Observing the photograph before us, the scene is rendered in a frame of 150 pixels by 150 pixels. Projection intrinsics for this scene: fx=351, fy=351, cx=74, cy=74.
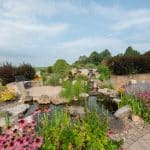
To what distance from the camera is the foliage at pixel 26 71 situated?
1847cm

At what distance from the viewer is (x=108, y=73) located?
1845cm

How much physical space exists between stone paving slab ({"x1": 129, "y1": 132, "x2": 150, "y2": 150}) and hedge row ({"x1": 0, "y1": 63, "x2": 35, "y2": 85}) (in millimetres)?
11797

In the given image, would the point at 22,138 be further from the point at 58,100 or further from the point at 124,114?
the point at 58,100

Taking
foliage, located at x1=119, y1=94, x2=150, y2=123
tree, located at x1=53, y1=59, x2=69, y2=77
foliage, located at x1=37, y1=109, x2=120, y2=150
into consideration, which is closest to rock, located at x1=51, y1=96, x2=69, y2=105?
foliage, located at x1=119, y1=94, x2=150, y2=123

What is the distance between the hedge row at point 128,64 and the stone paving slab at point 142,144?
38.0ft

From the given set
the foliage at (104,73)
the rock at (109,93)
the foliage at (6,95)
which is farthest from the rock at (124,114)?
the foliage at (104,73)

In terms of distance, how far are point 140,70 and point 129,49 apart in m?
12.3

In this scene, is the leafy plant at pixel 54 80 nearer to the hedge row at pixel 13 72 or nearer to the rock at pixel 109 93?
the hedge row at pixel 13 72

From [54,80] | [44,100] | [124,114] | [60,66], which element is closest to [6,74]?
[54,80]

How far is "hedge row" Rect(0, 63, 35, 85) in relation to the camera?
17.6m

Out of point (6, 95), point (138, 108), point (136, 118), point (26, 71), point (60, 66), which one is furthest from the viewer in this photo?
point (60, 66)

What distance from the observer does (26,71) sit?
741 inches

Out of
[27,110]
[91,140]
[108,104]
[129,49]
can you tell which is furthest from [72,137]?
[129,49]

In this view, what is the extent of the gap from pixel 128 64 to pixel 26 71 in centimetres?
543
